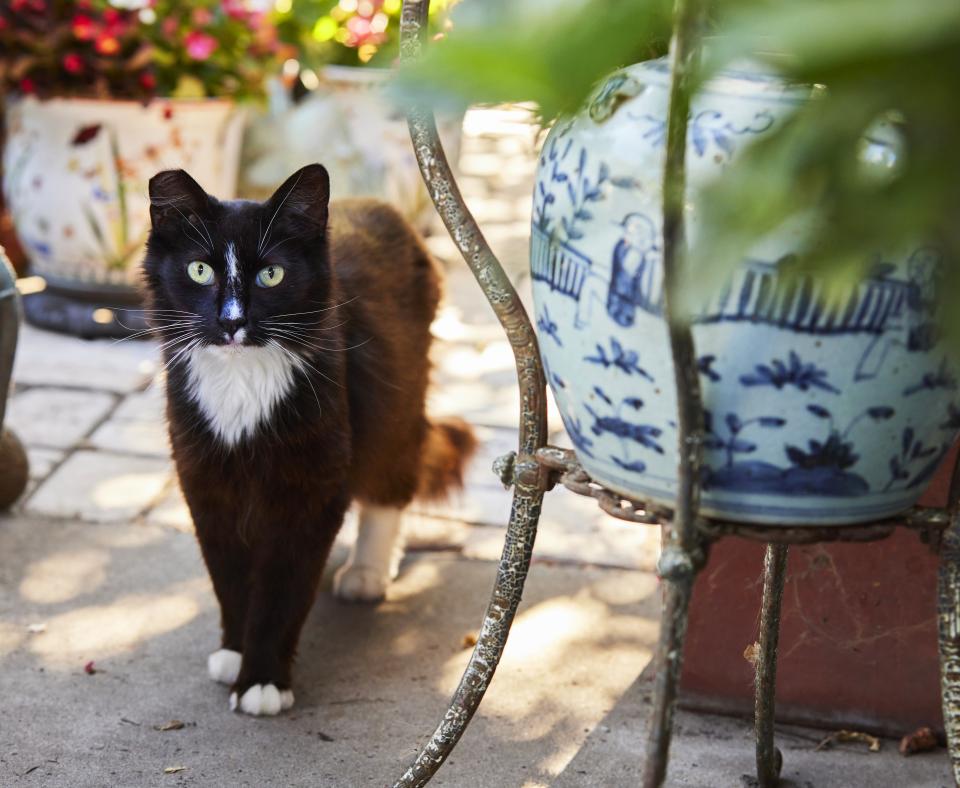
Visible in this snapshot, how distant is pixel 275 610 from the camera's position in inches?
81.0

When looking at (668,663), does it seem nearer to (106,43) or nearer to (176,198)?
(176,198)

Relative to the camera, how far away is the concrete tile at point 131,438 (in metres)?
3.22

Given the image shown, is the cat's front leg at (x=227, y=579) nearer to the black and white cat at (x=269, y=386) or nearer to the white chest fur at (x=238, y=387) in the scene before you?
the black and white cat at (x=269, y=386)

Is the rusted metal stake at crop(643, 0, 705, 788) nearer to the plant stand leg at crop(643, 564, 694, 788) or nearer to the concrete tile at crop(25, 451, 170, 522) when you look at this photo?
the plant stand leg at crop(643, 564, 694, 788)

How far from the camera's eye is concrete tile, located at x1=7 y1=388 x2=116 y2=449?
10.7ft

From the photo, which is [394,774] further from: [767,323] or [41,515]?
[41,515]

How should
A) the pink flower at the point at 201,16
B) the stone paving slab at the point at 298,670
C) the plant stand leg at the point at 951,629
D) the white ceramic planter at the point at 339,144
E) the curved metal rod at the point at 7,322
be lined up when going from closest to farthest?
1. the plant stand leg at the point at 951,629
2. the stone paving slab at the point at 298,670
3. the curved metal rod at the point at 7,322
4. the pink flower at the point at 201,16
5. the white ceramic planter at the point at 339,144

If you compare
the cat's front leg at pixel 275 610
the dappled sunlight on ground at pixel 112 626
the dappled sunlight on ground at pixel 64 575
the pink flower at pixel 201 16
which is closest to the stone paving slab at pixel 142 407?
the dappled sunlight on ground at pixel 64 575

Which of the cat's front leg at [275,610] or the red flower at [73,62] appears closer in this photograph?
the cat's front leg at [275,610]

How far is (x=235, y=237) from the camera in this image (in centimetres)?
185

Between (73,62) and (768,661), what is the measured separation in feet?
10.4

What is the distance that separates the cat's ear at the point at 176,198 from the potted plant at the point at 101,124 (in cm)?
211

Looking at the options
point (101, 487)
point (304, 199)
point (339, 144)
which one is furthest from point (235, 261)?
point (339, 144)

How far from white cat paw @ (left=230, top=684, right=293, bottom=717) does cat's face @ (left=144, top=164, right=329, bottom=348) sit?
1.95ft
